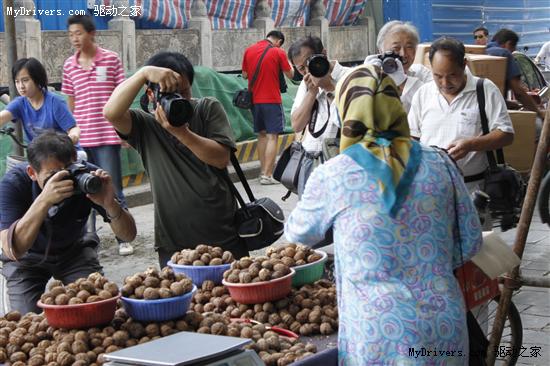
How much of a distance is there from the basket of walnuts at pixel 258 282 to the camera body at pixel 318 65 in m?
2.29

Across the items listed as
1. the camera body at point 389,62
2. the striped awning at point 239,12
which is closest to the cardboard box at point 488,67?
the camera body at point 389,62

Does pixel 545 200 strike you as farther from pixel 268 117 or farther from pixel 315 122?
pixel 268 117

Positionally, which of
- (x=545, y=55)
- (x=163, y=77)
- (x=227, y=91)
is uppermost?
(x=163, y=77)

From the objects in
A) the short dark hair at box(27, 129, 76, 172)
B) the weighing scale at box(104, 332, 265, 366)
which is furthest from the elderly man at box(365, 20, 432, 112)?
the weighing scale at box(104, 332, 265, 366)

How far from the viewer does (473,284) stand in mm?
3883

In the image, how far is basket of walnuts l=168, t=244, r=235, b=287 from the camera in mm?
4055

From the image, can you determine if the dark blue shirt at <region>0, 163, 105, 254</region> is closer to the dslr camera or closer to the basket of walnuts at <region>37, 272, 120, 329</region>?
the dslr camera

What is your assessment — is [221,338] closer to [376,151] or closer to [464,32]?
[376,151]

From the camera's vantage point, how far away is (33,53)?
12266 millimetres

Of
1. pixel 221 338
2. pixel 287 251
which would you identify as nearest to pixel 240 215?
pixel 287 251

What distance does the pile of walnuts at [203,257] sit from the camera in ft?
13.4

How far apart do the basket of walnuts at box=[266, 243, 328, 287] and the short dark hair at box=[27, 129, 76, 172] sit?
1.01 meters

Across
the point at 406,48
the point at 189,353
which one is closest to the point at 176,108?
the point at 189,353

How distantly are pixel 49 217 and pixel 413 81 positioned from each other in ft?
8.69
